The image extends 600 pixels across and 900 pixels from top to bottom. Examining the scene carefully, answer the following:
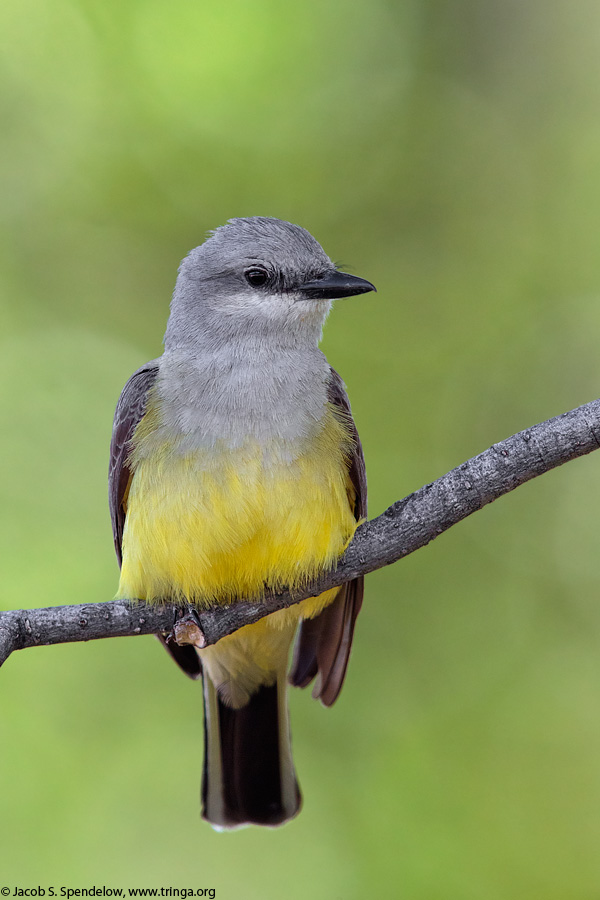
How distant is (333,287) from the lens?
4.94 metres

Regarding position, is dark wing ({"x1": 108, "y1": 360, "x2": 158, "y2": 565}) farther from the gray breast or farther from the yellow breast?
the yellow breast

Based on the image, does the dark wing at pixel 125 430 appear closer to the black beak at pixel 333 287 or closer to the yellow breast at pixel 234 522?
the yellow breast at pixel 234 522

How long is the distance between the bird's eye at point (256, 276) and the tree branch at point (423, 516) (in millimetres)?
1690

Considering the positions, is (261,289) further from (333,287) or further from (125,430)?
(125,430)

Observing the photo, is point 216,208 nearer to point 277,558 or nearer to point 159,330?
point 159,330

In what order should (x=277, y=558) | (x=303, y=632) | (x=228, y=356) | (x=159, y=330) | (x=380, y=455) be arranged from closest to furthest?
(x=277, y=558)
(x=228, y=356)
(x=303, y=632)
(x=380, y=455)
(x=159, y=330)

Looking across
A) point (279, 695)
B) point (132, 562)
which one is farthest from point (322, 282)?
point (279, 695)

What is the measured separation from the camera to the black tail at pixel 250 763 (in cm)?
592

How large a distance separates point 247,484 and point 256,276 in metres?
1.36

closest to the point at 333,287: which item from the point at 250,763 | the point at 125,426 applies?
the point at 125,426

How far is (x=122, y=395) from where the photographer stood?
5.19 m

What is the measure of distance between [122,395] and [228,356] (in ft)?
2.34

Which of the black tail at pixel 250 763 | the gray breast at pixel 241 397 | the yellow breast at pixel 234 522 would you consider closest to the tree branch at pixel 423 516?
the yellow breast at pixel 234 522

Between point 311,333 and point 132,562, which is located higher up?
point 311,333
